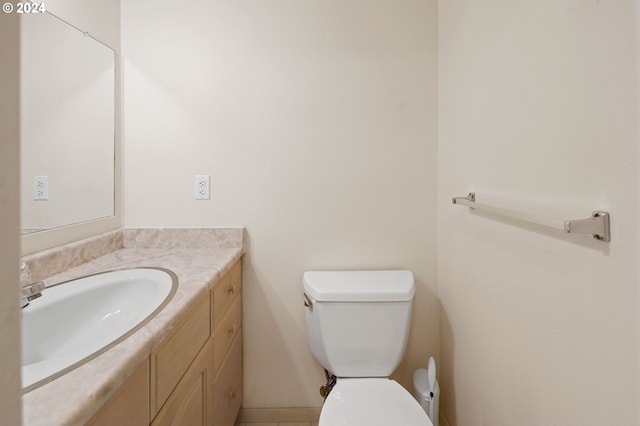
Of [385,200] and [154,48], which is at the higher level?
[154,48]

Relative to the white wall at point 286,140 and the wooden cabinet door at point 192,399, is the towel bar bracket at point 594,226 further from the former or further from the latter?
the wooden cabinet door at point 192,399

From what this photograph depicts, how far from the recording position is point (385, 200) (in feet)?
4.92

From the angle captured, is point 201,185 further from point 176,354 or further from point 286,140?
point 176,354

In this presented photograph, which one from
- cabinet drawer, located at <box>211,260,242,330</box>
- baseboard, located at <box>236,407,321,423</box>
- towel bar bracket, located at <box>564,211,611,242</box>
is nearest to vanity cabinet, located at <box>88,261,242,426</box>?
cabinet drawer, located at <box>211,260,242,330</box>

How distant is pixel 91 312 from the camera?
→ 3.01ft

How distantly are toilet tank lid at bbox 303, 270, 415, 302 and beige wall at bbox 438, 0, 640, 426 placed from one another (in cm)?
25

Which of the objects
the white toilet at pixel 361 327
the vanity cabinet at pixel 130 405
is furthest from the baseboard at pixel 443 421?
the vanity cabinet at pixel 130 405

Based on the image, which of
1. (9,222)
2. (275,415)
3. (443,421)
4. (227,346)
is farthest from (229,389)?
(9,222)

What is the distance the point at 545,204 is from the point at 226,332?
1208 millimetres

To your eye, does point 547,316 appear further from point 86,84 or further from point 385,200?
point 86,84

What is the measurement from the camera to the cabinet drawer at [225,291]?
110cm

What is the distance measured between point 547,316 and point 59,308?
1.35 m

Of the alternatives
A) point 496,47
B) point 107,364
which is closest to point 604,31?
point 496,47

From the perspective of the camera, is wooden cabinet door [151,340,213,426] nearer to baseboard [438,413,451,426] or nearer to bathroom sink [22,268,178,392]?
bathroom sink [22,268,178,392]
